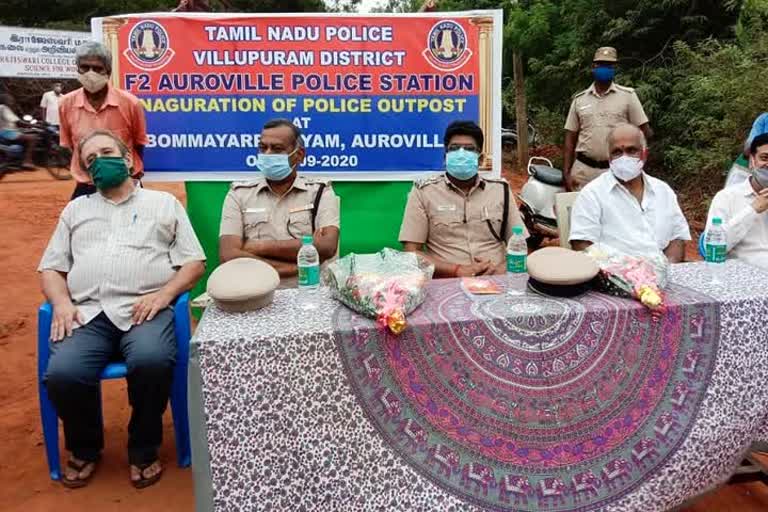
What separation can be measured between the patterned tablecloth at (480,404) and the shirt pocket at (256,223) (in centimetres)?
117

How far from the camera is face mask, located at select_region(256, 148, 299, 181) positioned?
3336 mm

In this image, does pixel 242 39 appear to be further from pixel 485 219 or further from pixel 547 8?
pixel 547 8

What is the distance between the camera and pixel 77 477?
2.85 m

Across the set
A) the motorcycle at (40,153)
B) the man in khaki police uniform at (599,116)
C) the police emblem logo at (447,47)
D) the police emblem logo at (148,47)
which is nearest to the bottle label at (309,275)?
the police emblem logo at (447,47)

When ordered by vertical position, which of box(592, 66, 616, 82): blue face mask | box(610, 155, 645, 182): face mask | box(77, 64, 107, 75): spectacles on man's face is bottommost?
box(610, 155, 645, 182): face mask

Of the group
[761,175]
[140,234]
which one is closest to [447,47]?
[761,175]

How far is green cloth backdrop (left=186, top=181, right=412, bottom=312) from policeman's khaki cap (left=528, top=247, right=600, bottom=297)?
2051 mm

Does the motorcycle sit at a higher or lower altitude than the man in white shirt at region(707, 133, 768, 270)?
higher

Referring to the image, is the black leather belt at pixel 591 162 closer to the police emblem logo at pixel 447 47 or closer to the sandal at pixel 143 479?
the police emblem logo at pixel 447 47

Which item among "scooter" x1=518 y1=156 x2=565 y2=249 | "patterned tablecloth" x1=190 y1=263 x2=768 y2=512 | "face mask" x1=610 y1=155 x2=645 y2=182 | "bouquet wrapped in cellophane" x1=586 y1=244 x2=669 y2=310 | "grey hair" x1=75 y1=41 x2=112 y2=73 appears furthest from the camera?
"scooter" x1=518 y1=156 x2=565 y2=249

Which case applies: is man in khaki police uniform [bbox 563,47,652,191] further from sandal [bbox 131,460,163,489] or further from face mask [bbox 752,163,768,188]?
sandal [bbox 131,460,163,489]

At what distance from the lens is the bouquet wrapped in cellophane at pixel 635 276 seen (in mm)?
2322

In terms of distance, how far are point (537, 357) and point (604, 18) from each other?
921cm

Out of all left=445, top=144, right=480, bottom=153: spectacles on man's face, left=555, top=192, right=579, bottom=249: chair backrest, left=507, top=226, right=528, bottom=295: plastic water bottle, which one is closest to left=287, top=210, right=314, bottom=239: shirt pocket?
left=445, top=144, right=480, bottom=153: spectacles on man's face
